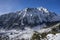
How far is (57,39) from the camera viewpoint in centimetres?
15388

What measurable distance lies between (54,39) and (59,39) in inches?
402

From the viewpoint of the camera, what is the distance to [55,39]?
155m

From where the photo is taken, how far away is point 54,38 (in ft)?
520

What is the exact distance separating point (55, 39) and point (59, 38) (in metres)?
4.52

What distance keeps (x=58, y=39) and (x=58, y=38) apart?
7.44 feet

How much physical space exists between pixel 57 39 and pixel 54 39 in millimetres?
5903

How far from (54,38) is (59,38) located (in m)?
7.34

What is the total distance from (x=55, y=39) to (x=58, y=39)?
4.29 meters

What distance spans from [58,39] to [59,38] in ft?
5.38

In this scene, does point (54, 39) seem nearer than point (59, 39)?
No

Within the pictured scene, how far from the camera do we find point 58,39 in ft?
496

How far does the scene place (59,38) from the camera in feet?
499

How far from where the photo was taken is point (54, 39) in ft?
523

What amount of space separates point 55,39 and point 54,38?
3571mm
